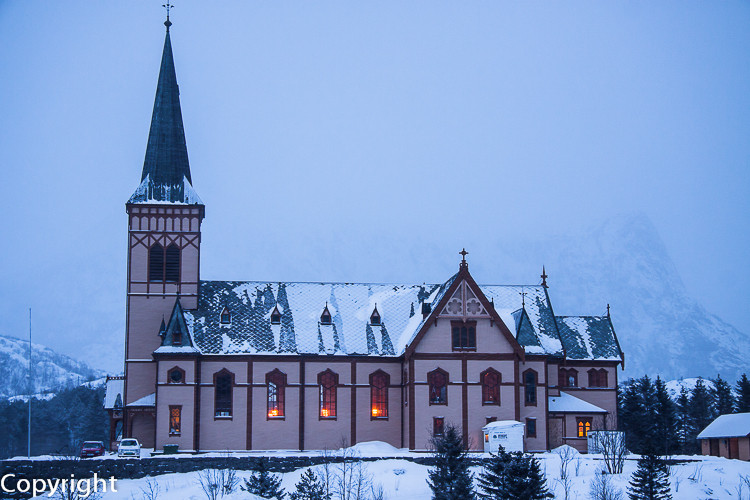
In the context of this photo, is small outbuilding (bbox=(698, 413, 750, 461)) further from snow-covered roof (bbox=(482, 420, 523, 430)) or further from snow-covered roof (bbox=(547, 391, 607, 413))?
snow-covered roof (bbox=(482, 420, 523, 430))

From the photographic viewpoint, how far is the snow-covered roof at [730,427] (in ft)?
230

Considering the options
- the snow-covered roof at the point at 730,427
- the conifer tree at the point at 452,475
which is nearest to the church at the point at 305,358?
the snow-covered roof at the point at 730,427

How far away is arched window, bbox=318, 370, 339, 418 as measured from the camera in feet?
233

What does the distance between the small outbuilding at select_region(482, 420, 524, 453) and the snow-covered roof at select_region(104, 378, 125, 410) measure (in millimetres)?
28733

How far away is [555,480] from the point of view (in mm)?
53344

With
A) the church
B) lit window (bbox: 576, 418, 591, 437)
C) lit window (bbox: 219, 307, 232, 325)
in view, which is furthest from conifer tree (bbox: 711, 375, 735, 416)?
lit window (bbox: 219, 307, 232, 325)

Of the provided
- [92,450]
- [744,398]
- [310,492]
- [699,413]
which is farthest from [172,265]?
[699,413]

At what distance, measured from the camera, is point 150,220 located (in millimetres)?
74500

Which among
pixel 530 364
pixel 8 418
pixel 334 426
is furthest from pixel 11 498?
pixel 8 418

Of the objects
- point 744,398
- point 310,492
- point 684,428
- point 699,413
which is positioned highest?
point 744,398

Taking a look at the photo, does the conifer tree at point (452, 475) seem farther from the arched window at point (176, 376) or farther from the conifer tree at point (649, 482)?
the arched window at point (176, 376)

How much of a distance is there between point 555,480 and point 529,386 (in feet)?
58.6

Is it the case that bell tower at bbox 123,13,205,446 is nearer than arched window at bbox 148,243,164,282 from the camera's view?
Yes

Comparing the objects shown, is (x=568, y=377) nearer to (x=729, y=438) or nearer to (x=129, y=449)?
(x=729, y=438)
